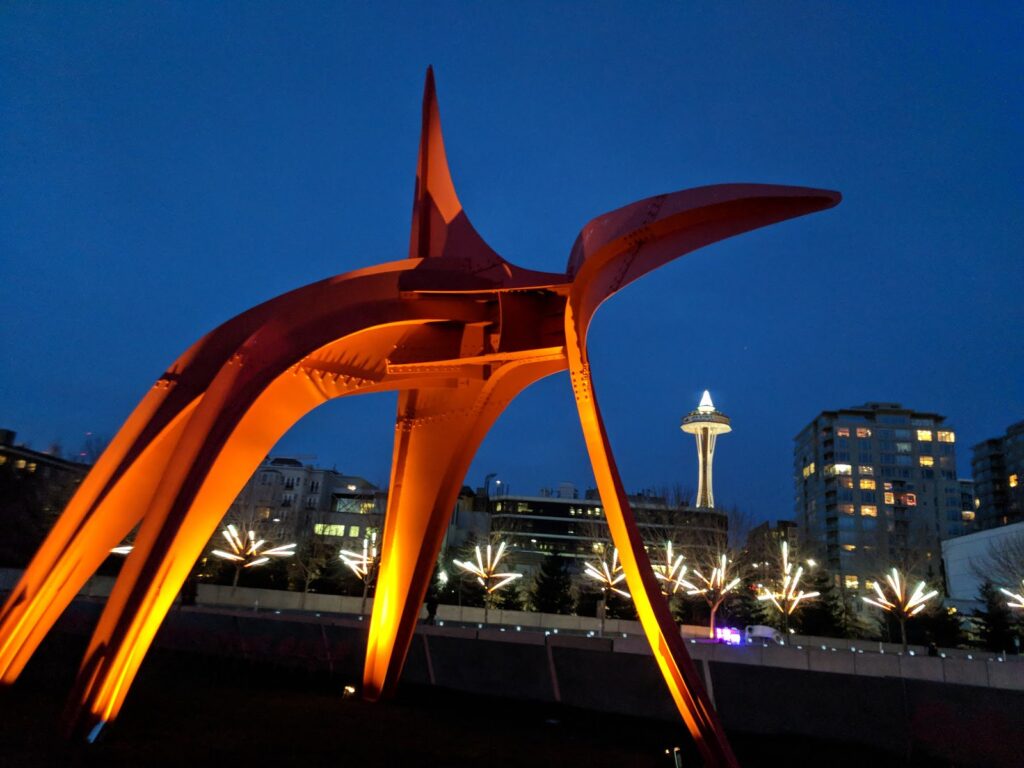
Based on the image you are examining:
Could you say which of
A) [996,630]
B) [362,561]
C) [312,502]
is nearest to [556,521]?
[312,502]

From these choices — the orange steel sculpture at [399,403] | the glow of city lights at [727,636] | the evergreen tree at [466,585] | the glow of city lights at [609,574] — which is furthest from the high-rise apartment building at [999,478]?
the orange steel sculpture at [399,403]

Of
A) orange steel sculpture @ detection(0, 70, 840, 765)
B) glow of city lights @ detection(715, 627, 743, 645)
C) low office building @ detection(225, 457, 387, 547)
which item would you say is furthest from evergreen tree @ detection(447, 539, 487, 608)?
orange steel sculpture @ detection(0, 70, 840, 765)

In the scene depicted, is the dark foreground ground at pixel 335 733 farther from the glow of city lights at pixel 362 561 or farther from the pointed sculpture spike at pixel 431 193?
the glow of city lights at pixel 362 561

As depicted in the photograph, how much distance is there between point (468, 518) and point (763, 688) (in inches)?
2439

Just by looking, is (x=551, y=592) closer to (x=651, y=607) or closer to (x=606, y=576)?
(x=606, y=576)

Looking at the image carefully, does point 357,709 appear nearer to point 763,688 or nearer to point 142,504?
point 142,504

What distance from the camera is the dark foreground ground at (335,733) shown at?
9742 mm

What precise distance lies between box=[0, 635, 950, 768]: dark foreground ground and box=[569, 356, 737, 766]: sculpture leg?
142cm

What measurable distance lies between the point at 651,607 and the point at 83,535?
794 cm

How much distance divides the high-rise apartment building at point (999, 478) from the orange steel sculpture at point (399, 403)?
105599 mm

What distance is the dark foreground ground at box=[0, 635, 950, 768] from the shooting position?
9742 millimetres

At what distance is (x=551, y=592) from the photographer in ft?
134

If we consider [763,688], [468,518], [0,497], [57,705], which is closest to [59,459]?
[0,497]

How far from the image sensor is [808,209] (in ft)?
36.6
